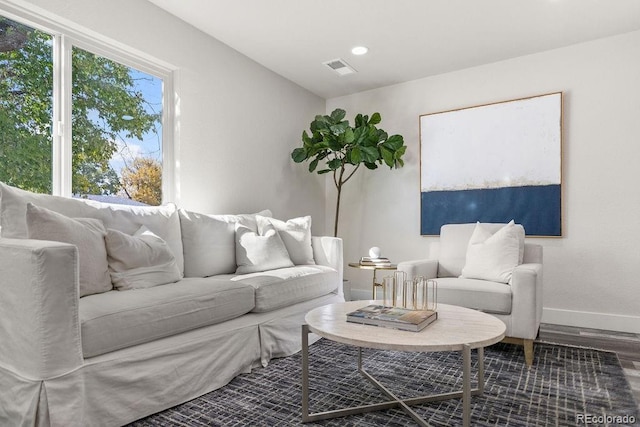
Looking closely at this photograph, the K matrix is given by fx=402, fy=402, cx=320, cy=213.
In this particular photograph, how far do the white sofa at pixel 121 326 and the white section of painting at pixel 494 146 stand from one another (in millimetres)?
2170

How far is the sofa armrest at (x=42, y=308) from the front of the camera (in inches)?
57.4

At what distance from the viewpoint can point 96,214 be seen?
7.29 feet

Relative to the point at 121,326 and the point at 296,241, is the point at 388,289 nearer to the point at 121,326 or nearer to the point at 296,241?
the point at 296,241

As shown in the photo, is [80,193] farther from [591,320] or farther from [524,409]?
[591,320]

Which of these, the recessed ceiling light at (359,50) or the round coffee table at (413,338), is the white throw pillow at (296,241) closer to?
the round coffee table at (413,338)

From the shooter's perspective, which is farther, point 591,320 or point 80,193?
point 591,320

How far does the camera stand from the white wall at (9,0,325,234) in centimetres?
279

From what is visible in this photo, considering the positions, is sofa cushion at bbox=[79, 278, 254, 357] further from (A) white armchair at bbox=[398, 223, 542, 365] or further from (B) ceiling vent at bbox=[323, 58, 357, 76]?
(B) ceiling vent at bbox=[323, 58, 357, 76]

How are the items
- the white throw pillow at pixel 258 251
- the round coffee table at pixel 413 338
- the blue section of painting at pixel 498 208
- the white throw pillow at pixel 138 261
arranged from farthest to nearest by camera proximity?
the blue section of painting at pixel 498 208, the white throw pillow at pixel 258 251, the white throw pillow at pixel 138 261, the round coffee table at pixel 413 338

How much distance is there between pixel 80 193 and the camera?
262 cm

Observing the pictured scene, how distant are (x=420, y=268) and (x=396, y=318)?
143cm

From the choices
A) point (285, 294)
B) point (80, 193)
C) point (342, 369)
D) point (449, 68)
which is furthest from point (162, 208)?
point (449, 68)

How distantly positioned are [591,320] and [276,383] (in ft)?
9.25

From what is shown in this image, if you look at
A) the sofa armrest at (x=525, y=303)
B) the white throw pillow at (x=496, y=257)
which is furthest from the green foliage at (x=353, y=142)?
the sofa armrest at (x=525, y=303)
